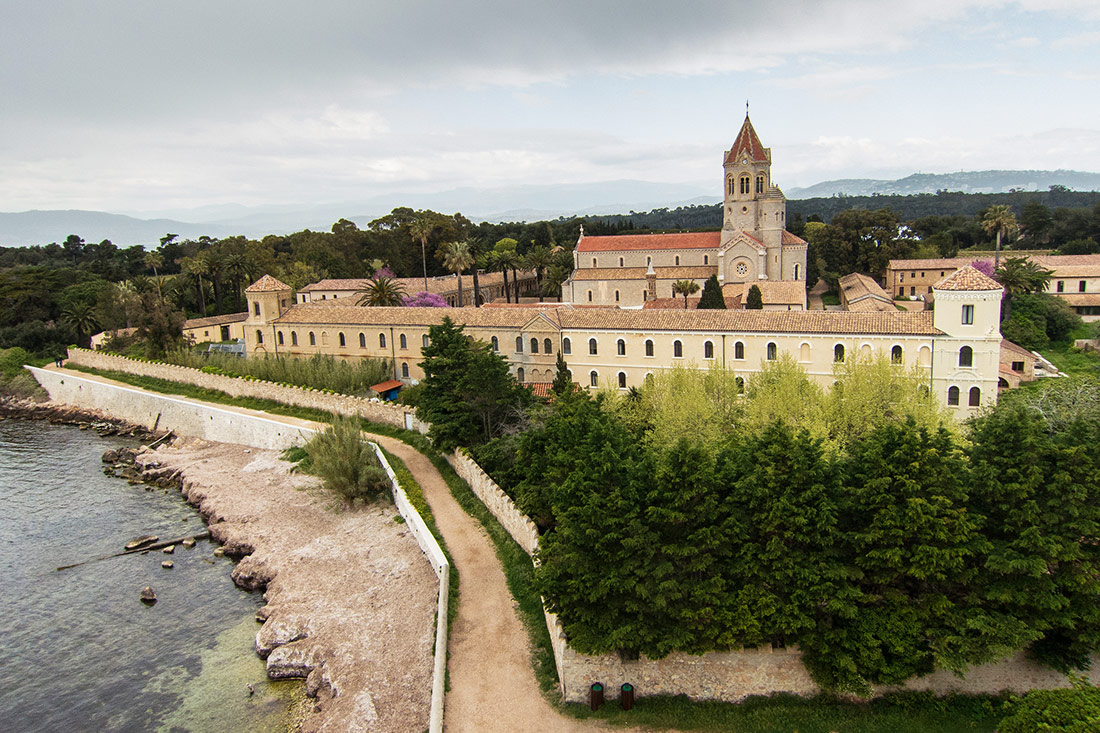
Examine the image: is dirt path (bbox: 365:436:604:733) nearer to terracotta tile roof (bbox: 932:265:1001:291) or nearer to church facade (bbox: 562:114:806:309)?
terracotta tile roof (bbox: 932:265:1001:291)

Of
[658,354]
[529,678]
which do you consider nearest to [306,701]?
[529,678]

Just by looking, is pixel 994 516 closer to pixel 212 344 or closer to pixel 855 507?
pixel 855 507

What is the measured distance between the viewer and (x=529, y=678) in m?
17.1

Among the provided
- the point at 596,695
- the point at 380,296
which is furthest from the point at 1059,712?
the point at 380,296

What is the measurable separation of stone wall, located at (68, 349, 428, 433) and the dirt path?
13.8 meters

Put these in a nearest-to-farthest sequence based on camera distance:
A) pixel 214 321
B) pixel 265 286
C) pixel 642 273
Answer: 1. pixel 265 286
2. pixel 642 273
3. pixel 214 321

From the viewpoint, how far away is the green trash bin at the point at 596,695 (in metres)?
16.2

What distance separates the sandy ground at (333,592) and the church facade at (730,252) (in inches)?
1410

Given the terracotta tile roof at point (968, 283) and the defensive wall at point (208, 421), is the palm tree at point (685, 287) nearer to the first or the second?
the terracotta tile roof at point (968, 283)

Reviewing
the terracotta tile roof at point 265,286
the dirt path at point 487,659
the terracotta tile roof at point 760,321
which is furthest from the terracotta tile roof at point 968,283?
the terracotta tile roof at point 265,286

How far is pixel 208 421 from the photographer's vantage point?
43.4 metres

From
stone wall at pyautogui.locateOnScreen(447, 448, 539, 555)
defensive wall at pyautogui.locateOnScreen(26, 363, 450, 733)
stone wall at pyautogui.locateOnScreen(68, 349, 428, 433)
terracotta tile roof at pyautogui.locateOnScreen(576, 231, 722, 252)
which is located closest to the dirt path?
defensive wall at pyautogui.locateOnScreen(26, 363, 450, 733)

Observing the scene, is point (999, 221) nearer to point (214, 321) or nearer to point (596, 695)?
point (214, 321)

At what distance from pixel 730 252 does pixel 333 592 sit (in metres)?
45.7
